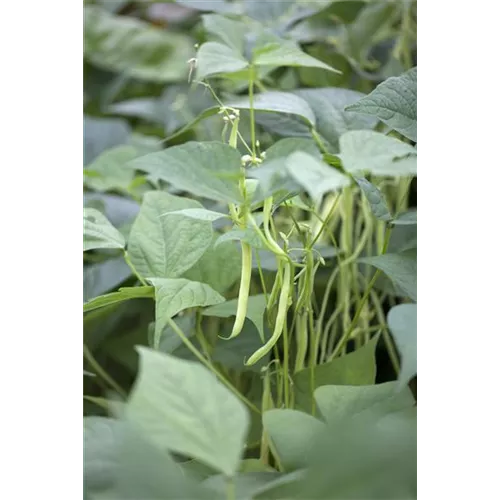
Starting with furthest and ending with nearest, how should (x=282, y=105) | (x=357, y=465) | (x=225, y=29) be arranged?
1. (x=225, y=29)
2. (x=282, y=105)
3. (x=357, y=465)

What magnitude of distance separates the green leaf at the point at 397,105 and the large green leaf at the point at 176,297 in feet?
0.41

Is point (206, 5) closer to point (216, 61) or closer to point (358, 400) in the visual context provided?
point (216, 61)

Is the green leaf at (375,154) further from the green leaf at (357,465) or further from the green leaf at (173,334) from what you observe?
the green leaf at (173,334)

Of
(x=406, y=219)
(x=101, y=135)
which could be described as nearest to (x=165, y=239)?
(x=406, y=219)

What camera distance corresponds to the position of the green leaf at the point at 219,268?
1.39 feet

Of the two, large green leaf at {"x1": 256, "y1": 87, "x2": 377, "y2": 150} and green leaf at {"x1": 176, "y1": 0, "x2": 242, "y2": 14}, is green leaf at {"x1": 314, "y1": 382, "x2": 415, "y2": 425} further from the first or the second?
green leaf at {"x1": 176, "y1": 0, "x2": 242, "y2": 14}

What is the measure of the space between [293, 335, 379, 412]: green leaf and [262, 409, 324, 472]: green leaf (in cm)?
10

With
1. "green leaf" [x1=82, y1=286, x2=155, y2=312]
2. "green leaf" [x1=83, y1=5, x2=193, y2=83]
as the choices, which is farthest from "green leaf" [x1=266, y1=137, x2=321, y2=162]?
"green leaf" [x1=83, y1=5, x2=193, y2=83]

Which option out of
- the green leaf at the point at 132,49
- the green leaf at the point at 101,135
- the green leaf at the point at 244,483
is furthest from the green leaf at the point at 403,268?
the green leaf at the point at 132,49

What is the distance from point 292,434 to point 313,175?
4.4 inches

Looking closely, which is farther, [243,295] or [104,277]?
[104,277]

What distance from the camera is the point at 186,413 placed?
0.75ft
